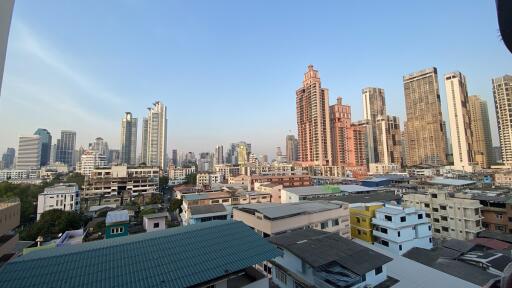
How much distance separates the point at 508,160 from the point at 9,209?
A: 91.1 metres

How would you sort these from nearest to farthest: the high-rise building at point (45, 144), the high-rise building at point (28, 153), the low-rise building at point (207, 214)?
the low-rise building at point (207, 214)
the high-rise building at point (28, 153)
the high-rise building at point (45, 144)

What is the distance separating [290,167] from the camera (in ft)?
225

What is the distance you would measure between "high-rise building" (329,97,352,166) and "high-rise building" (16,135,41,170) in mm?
107585

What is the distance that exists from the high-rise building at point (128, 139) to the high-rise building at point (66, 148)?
35.8 meters

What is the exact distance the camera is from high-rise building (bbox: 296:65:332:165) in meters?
64.6

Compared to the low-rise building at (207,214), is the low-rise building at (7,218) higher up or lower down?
higher up

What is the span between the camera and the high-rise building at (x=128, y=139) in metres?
95.1

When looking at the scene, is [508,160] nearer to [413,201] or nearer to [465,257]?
[413,201]

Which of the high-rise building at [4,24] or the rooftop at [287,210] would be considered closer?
Answer: the high-rise building at [4,24]

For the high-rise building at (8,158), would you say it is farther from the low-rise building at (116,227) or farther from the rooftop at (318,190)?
the rooftop at (318,190)

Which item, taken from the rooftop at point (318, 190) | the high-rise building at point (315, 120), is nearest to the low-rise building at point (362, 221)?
the rooftop at point (318, 190)

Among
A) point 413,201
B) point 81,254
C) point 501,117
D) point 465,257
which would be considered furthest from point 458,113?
point 81,254

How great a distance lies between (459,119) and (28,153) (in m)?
141

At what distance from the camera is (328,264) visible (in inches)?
432
